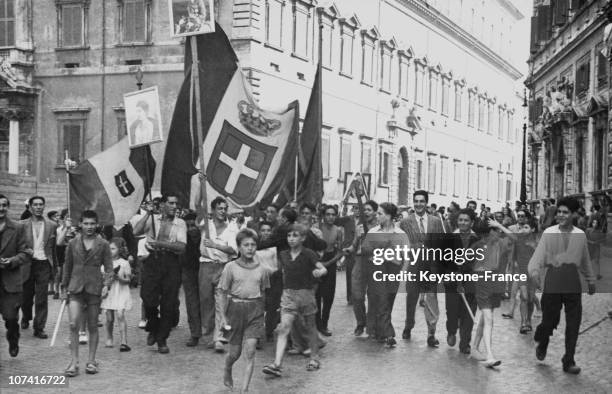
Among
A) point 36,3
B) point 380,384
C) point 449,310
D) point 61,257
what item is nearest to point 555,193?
point 36,3

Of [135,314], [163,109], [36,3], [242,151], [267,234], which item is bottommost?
[135,314]

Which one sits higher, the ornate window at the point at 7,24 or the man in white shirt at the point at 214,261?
the ornate window at the point at 7,24

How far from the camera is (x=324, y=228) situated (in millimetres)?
13922

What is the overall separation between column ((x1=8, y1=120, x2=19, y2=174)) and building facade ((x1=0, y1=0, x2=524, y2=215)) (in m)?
0.04

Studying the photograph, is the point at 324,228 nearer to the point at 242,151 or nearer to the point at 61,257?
the point at 242,151

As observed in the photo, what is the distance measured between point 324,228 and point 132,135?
9.66 ft

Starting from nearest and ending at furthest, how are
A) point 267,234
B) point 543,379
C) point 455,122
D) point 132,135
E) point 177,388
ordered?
1. point 177,388
2. point 543,379
3. point 267,234
4. point 132,135
5. point 455,122

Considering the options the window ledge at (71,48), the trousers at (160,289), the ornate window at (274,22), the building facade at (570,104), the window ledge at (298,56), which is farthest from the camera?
the window ledge at (298,56)

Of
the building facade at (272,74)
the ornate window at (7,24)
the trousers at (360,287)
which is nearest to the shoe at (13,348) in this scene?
the trousers at (360,287)

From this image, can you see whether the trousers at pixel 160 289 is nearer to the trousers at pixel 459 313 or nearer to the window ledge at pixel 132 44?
the trousers at pixel 459 313

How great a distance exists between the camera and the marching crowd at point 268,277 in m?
10.1

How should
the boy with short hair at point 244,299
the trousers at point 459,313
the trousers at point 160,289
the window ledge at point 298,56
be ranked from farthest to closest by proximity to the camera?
the window ledge at point 298,56, the trousers at point 459,313, the trousers at point 160,289, the boy with short hair at point 244,299

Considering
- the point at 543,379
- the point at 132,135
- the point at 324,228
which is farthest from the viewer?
the point at 324,228

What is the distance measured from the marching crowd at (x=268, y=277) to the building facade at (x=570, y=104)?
1535 cm
